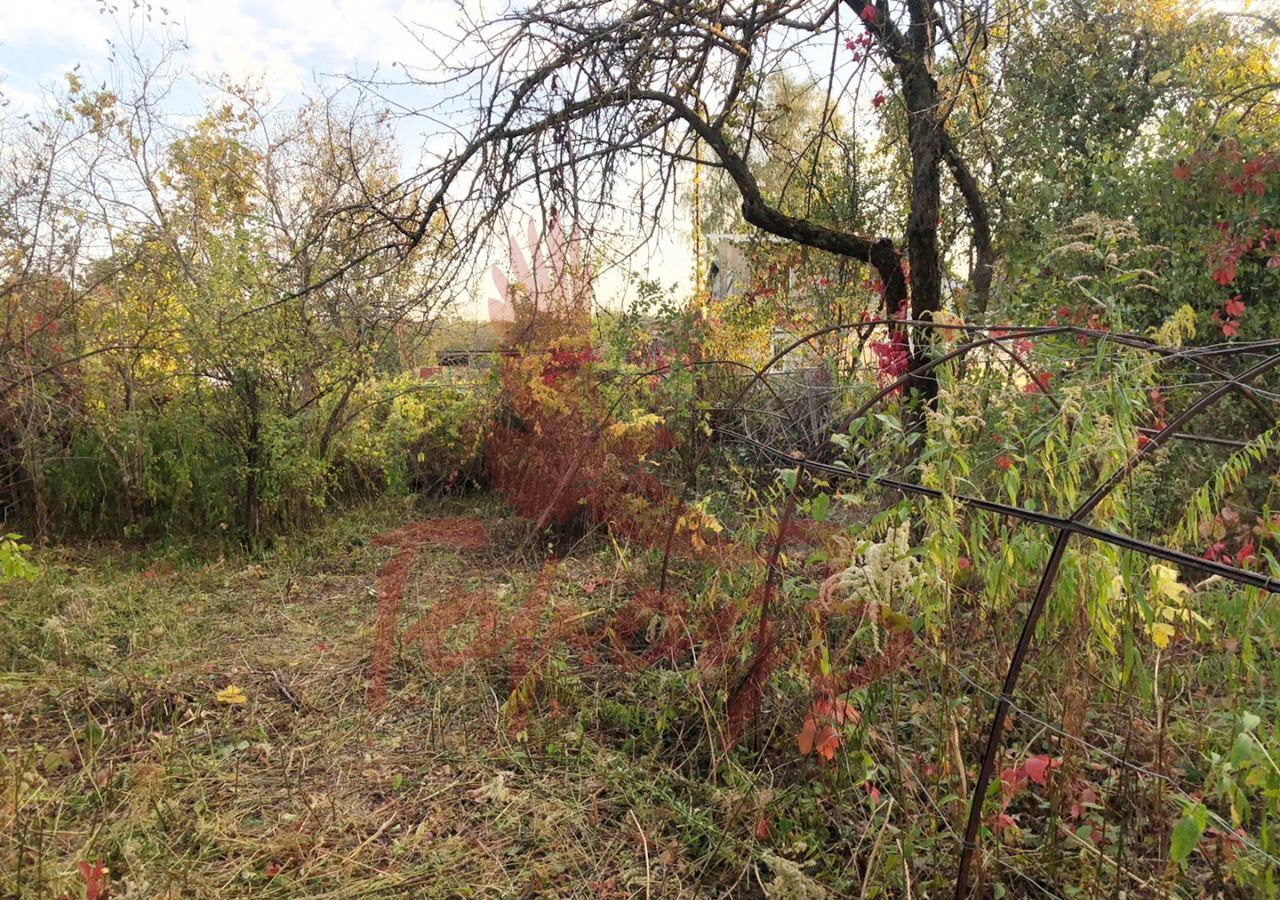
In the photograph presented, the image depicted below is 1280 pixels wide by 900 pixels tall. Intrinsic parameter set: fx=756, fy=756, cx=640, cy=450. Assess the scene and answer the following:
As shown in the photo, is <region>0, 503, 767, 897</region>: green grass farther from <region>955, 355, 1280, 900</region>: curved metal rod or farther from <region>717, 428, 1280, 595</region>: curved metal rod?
<region>717, 428, 1280, 595</region>: curved metal rod

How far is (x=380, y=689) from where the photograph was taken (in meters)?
3.24

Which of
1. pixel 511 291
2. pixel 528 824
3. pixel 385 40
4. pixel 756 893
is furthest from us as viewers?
pixel 511 291

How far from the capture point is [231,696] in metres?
3.09

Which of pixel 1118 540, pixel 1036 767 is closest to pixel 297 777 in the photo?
pixel 1036 767

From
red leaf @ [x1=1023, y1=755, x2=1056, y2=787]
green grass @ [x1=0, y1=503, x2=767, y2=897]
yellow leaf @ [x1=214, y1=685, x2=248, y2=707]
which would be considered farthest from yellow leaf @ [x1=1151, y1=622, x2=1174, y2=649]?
yellow leaf @ [x1=214, y1=685, x2=248, y2=707]

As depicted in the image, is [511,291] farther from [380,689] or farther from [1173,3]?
[1173,3]

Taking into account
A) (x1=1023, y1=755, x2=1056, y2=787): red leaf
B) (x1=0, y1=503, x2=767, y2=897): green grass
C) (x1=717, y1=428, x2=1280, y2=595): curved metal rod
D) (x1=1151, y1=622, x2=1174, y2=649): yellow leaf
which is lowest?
(x1=0, y1=503, x2=767, y2=897): green grass

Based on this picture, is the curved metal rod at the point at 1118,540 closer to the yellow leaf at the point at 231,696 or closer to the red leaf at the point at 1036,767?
the red leaf at the point at 1036,767

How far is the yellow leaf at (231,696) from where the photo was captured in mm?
3061

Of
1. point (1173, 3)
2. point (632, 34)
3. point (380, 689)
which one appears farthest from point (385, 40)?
point (1173, 3)

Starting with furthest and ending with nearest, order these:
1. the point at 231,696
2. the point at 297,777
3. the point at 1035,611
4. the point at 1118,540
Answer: the point at 231,696 → the point at 297,777 → the point at 1035,611 → the point at 1118,540

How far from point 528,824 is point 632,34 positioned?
10.4 ft

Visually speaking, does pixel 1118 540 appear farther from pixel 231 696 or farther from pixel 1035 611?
pixel 231 696

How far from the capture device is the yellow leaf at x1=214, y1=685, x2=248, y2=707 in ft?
10.0
